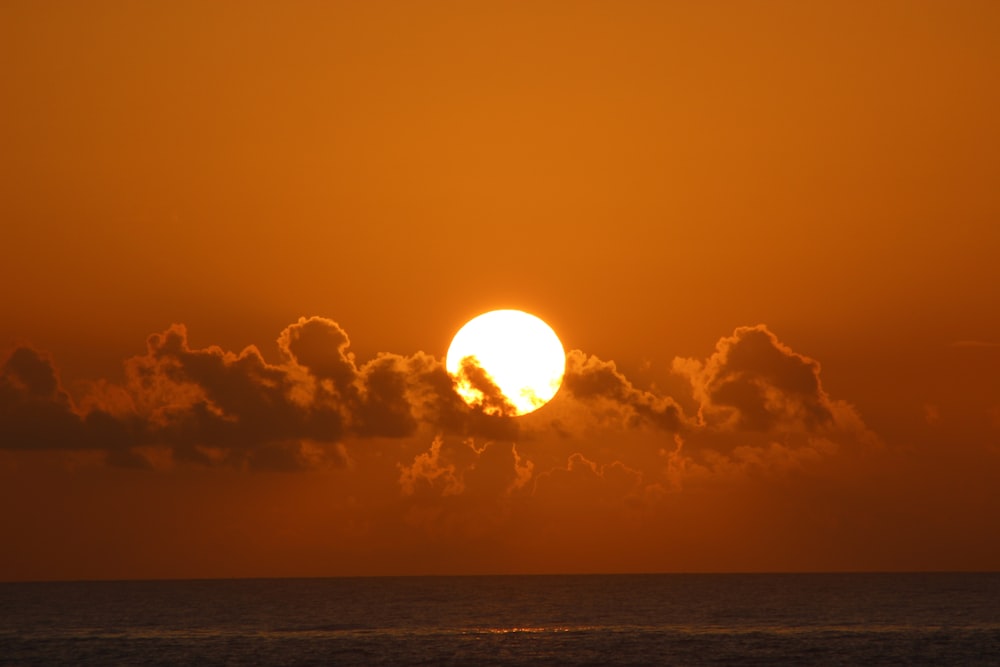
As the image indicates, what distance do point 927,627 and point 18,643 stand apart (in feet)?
410

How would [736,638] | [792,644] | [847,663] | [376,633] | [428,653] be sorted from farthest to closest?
[376,633], [736,638], [792,644], [428,653], [847,663]

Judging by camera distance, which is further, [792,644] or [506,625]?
[506,625]

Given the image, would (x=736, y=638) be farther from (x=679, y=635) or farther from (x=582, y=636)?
(x=582, y=636)

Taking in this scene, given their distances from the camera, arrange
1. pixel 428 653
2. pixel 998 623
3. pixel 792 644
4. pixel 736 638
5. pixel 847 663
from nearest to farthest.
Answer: pixel 847 663
pixel 428 653
pixel 792 644
pixel 736 638
pixel 998 623

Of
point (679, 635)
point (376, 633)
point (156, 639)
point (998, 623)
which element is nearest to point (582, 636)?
point (679, 635)

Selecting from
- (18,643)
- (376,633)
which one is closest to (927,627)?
(376,633)

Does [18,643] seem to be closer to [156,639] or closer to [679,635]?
[156,639]

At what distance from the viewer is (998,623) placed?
19475cm

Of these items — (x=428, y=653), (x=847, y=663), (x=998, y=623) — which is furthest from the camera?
(x=998, y=623)

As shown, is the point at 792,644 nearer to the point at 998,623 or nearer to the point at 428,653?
the point at 428,653

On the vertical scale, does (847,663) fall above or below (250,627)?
below

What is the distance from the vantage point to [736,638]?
162500 millimetres

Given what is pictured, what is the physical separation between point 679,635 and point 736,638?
828cm

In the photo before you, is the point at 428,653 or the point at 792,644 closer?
the point at 428,653
